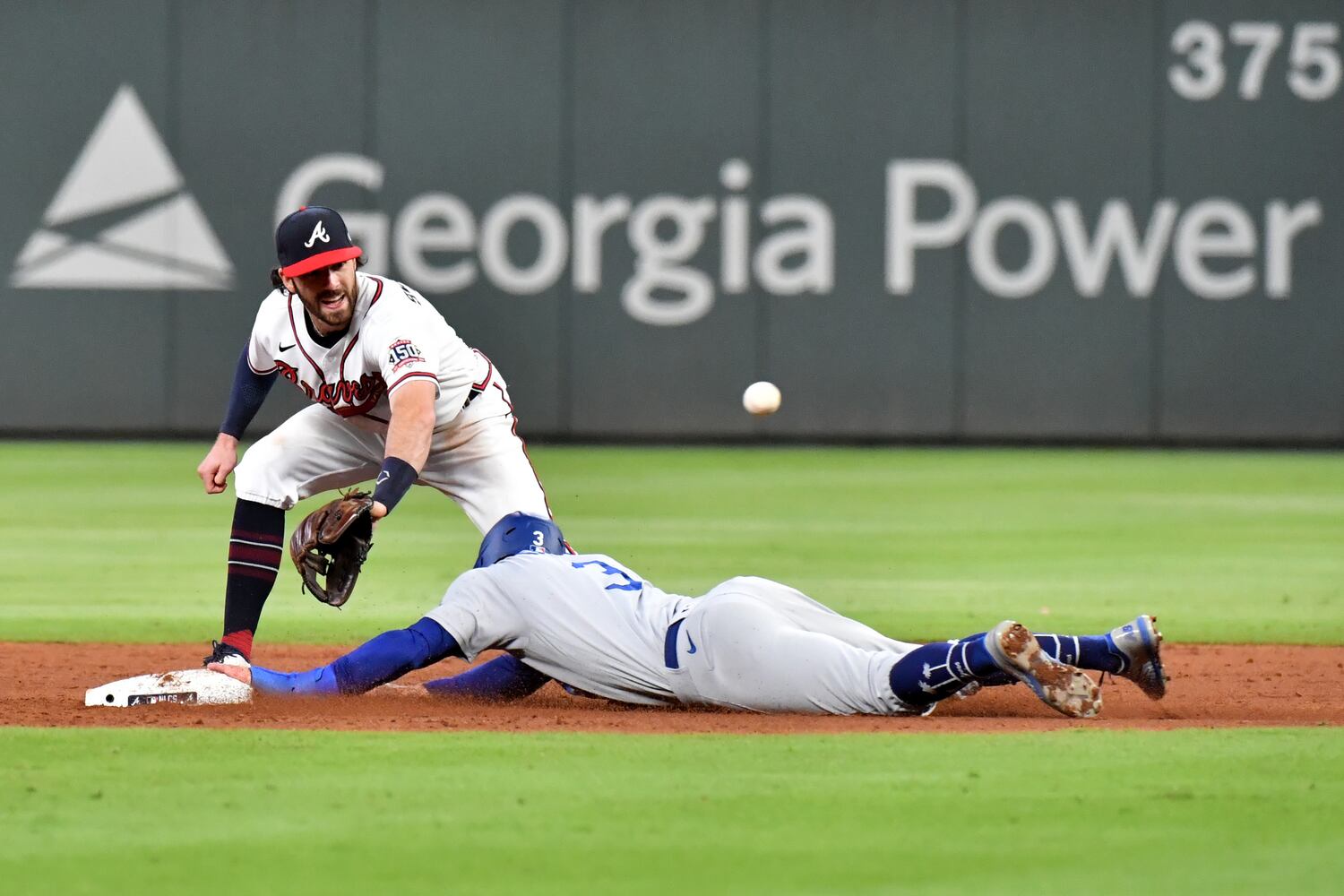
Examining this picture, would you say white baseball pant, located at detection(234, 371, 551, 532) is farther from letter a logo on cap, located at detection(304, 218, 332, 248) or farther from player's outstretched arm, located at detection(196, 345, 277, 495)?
letter a logo on cap, located at detection(304, 218, 332, 248)

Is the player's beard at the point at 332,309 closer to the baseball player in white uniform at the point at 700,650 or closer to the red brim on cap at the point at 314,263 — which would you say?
the red brim on cap at the point at 314,263

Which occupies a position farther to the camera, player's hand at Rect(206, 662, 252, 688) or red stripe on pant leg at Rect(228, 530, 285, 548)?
red stripe on pant leg at Rect(228, 530, 285, 548)

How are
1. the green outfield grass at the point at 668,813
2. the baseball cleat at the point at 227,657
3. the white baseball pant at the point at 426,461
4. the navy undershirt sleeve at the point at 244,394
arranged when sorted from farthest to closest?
the navy undershirt sleeve at the point at 244,394 → the white baseball pant at the point at 426,461 → the baseball cleat at the point at 227,657 → the green outfield grass at the point at 668,813

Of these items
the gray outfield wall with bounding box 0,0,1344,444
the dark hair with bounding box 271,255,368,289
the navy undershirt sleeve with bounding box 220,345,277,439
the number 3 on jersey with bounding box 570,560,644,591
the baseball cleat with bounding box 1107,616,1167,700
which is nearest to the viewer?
the baseball cleat with bounding box 1107,616,1167,700

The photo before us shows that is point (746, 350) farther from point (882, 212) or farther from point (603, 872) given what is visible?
point (603, 872)

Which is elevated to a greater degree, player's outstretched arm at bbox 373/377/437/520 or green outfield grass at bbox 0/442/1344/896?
player's outstretched arm at bbox 373/377/437/520

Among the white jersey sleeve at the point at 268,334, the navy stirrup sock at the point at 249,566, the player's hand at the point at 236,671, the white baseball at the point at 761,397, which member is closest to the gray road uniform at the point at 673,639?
the player's hand at the point at 236,671

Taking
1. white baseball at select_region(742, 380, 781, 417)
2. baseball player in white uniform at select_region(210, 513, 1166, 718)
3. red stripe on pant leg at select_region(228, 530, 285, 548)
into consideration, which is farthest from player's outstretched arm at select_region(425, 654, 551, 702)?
white baseball at select_region(742, 380, 781, 417)

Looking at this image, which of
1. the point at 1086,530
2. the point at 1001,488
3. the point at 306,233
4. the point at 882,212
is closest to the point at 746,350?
the point at 882,212
